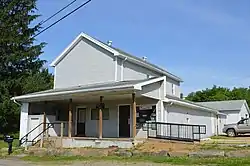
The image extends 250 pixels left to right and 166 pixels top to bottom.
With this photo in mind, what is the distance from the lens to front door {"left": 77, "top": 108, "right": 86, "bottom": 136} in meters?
24.3

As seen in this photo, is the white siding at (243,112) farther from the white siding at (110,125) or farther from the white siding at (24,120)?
the white siding at (24,120)

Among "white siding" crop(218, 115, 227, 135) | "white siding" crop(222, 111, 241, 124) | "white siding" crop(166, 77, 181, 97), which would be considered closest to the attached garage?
"white siding" crop(218, 115, 227, 135)

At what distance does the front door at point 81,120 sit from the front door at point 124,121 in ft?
10.9

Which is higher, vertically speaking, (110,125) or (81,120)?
(81,120)

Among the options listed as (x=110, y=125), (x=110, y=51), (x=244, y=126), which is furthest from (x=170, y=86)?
(x=110, y=125)

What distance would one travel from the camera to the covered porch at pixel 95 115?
19094 millimetres

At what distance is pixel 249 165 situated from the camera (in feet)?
37.3

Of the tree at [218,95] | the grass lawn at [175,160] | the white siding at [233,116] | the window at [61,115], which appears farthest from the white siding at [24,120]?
the tree at [218,95]

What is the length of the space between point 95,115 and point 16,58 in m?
16.4

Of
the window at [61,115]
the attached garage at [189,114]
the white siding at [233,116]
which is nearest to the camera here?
the attached garage at [189,114]

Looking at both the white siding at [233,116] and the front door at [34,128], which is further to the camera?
the white siding at [233,116]

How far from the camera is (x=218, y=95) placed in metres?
66.2

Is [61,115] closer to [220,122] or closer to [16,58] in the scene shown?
[16,58]

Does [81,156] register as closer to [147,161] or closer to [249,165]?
[147,161]
